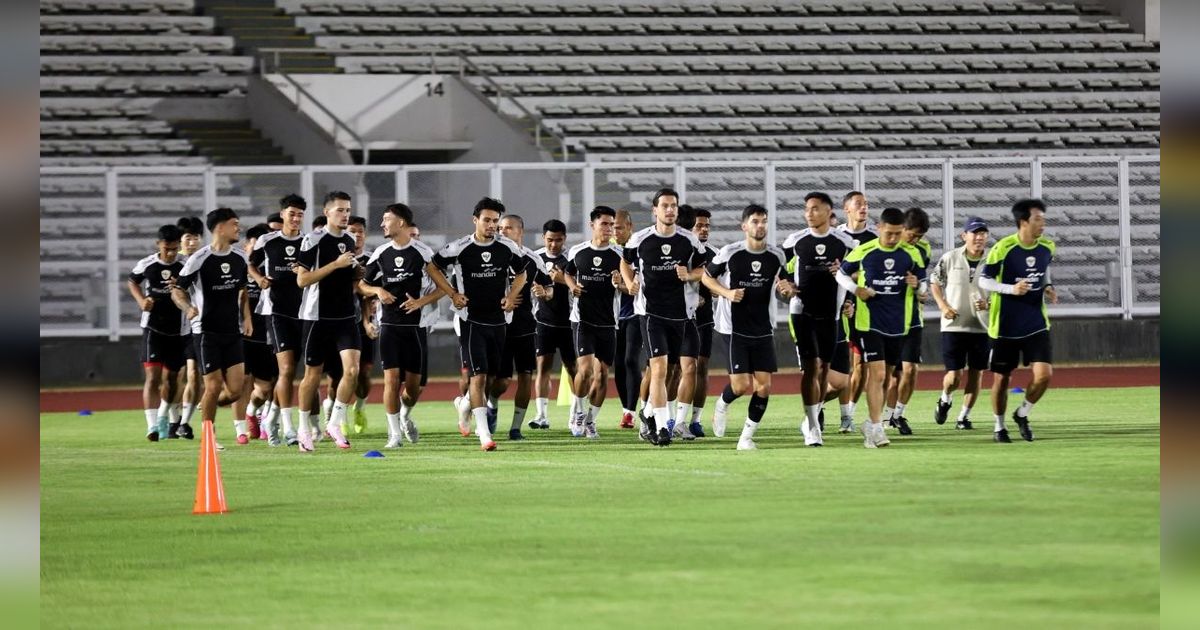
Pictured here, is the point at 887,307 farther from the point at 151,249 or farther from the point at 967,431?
the point at 151,249

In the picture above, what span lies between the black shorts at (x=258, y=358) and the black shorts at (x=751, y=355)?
5392 mm

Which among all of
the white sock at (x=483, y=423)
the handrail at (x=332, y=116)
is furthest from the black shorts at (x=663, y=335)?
the handrail at (x=332, y=116)

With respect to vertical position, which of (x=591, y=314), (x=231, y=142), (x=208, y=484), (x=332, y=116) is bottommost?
(x=208, y=484)

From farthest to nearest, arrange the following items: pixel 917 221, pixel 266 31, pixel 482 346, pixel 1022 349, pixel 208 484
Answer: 1. pixel 266 31
2. pixel 917 221
3. pixel 482 346
4. pixel 1022 349
5. pixel 208 484

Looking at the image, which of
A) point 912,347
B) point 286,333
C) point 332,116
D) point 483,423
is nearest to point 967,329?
point 912,347

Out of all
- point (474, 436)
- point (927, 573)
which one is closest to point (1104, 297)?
point (474, 436)

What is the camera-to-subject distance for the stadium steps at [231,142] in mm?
32094

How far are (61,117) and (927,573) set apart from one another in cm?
2639

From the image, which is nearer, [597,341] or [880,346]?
[880,346]

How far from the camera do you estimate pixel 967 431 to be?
17.3 metres

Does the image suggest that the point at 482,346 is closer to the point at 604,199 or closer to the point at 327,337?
the point at 327,337

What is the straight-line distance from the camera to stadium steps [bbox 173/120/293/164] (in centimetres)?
A: 3209

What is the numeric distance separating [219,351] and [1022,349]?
24.4ft

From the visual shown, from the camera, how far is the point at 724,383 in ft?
86.6
